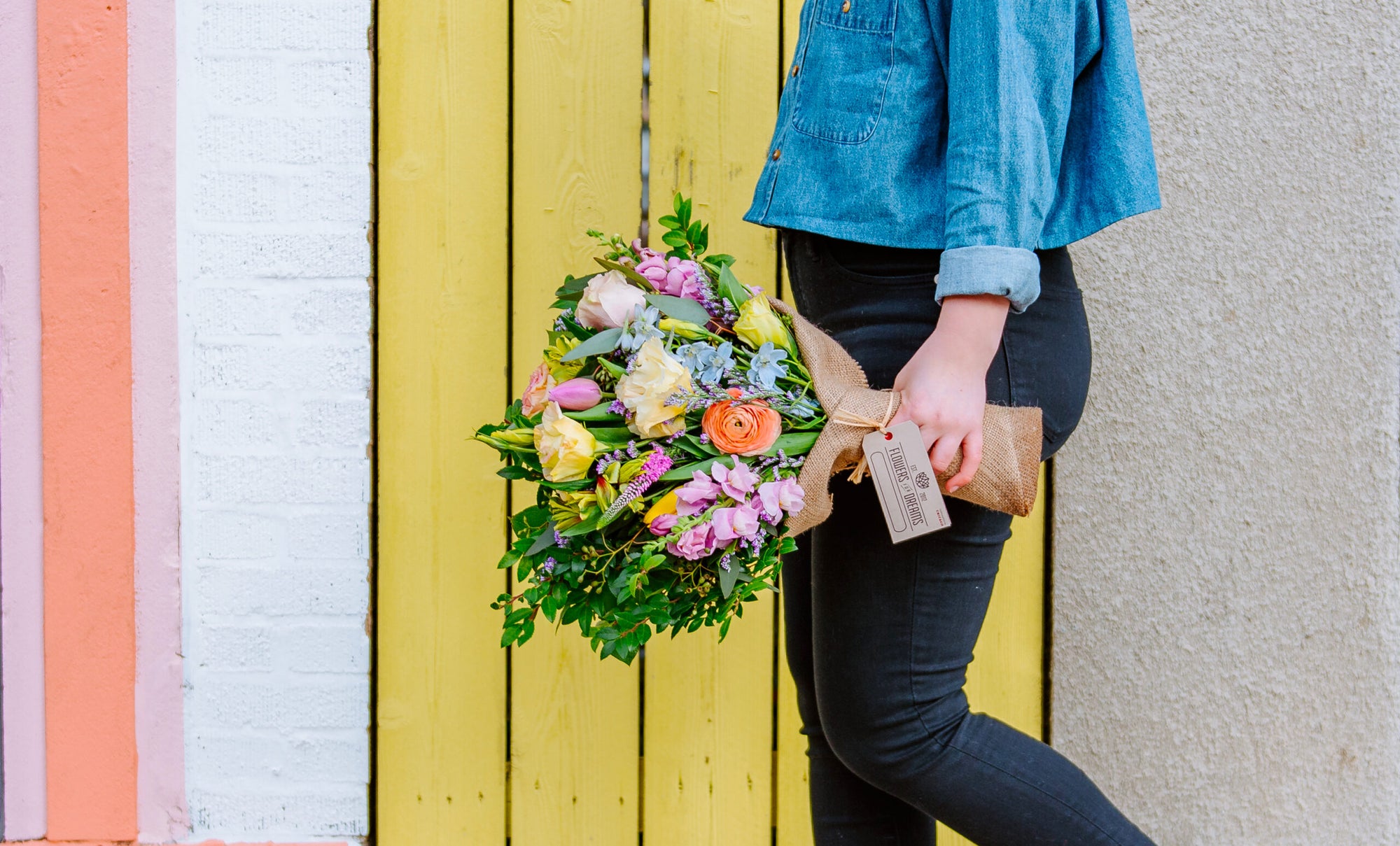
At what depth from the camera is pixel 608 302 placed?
0.78m

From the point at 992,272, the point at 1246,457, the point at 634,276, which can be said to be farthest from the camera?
the point at 1246,457

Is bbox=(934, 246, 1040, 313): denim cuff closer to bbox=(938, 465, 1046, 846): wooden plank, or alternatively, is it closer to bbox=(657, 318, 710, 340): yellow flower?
bbox=(657, 318, 710, 340): yellow flower

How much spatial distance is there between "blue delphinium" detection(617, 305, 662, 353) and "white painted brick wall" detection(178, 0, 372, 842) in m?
0.74

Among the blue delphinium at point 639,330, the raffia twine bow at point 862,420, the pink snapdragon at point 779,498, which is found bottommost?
the pink snapdragon at point 779,498

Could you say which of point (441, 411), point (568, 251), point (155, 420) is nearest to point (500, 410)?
point (441, 411)

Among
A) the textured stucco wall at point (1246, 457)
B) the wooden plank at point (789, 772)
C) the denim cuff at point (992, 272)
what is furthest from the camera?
the wooden plank at point (789, 772)

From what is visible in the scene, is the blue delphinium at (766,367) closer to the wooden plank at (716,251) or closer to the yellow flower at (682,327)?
the yellow flower at (682,327)

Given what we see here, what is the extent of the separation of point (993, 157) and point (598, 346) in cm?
37

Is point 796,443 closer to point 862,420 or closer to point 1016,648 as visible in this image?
point 862,420

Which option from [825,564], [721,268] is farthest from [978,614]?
[721,268]

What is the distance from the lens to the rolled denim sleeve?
719mm

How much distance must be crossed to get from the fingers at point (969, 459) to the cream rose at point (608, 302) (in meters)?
0.31

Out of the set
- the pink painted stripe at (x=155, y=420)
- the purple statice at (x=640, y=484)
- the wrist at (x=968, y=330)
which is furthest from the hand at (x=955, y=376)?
the pink painted stripe at (x=155, y=420)

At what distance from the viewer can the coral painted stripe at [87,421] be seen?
131 cm
